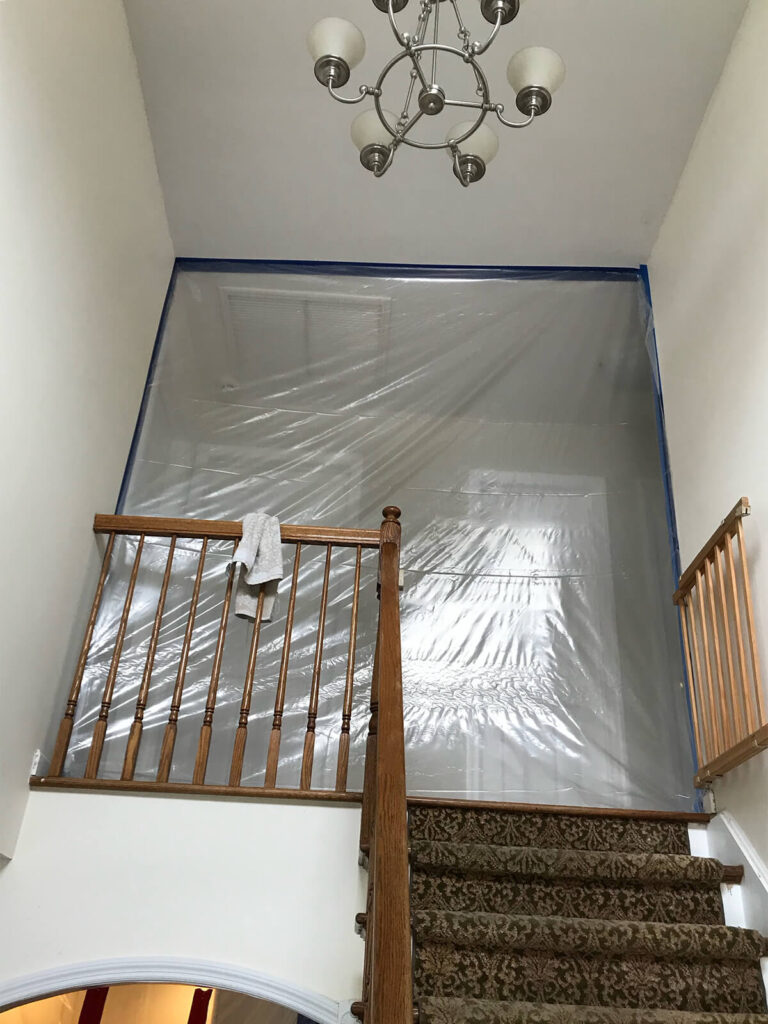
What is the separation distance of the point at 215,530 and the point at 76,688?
73 centimetres

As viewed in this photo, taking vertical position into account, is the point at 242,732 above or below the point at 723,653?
below

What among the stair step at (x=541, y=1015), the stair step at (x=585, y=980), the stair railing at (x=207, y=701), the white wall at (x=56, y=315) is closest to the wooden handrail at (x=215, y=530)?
the stair railing at (x=207, y=701)

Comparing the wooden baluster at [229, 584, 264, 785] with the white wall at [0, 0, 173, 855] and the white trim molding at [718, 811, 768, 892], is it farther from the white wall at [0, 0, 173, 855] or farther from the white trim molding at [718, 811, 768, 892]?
the white trim molding at [718, 811, 768, 892]

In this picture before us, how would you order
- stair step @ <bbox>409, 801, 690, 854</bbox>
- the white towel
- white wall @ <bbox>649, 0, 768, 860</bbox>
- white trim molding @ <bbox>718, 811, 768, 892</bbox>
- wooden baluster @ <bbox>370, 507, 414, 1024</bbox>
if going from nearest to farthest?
1. wooden baluster @ <bbox>370, 507, 414, 1024</bbox>
2. white trim molding @ <bbox>718, 811, 768, 892</bbox>
3. white wall @ <bbox>649, 0, 768, 860</bbox>
4. stair step @ <bbox>409, 801, 690, 854</bbox>
5. the white towel

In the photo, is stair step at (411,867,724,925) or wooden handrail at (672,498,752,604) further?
wooden handrail at (672,498,752,604)

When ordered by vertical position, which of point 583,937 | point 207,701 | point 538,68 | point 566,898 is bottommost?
point 583,937

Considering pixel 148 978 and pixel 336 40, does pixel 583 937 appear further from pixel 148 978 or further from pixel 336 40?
pixel 336 40

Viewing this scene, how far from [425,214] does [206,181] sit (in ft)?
3.25

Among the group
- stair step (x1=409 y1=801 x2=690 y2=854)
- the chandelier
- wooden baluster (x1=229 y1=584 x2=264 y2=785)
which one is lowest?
stair step (x1=409 y1=801 x2=690 y2=854)

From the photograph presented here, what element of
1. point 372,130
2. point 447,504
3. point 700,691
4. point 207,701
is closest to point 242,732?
point 207,701

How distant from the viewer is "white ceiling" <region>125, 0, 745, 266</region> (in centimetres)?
301

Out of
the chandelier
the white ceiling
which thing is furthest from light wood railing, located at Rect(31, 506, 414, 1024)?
the white ceiling

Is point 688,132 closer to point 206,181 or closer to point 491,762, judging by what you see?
point 206,181

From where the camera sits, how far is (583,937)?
2.09 m
